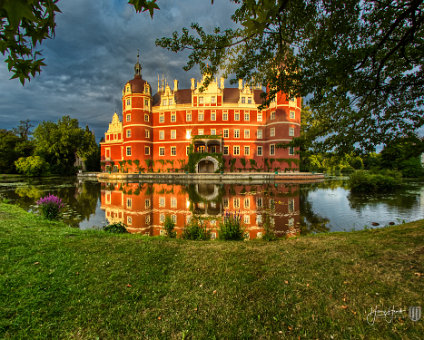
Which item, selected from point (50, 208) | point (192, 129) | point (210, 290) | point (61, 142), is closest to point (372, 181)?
point (210, 290)

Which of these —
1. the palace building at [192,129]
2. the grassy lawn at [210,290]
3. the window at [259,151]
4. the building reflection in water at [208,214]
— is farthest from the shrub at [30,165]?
the grassy lawn at [210,290]

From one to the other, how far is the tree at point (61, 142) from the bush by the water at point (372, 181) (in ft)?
144

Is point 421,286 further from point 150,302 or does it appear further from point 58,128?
point 58,128

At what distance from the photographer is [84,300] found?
2.29 m

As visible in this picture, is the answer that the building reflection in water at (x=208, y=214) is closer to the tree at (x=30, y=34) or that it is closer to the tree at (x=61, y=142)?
the tree at (x=30, y=34)

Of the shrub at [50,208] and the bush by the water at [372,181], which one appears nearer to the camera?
the shrub at [50,208]

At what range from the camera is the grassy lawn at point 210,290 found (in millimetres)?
1900

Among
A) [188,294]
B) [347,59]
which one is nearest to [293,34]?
[347,59]

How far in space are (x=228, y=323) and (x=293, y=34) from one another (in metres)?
5.27

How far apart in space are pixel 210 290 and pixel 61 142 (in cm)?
4499

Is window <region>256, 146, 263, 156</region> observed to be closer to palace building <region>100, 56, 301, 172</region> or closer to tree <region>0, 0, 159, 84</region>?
palace building <region>100, 56, 301, 172</region>

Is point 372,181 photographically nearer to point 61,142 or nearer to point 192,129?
point 192,129

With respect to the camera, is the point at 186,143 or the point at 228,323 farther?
the point at 186,143

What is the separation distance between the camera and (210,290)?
98.2 inches
